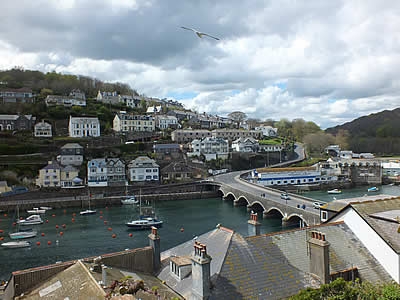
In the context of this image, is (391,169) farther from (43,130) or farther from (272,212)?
(43,130)

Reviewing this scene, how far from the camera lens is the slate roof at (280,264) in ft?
33.6

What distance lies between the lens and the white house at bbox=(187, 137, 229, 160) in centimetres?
8400

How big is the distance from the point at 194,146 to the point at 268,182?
23.4 metres

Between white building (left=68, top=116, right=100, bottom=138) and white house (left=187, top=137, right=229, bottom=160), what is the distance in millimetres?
25142

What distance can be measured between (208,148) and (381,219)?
71149 millimetres

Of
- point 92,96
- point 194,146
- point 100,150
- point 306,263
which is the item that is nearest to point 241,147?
point 194,146

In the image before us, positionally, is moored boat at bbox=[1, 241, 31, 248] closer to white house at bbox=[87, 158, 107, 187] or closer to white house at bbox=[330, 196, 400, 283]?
white house at bbox=[330, 196, 400, 283]

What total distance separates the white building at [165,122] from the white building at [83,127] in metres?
23.0

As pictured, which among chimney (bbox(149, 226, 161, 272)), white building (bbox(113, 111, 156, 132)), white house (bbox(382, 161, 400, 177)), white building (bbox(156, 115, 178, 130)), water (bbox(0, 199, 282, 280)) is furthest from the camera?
white building (bbox(156, 115, 178, 130))

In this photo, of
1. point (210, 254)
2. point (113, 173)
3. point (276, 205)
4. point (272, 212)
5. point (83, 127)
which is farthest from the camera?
point (83, 127)

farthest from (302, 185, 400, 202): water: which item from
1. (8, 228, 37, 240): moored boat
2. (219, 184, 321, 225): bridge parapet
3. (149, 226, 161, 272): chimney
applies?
(149, 226, 161, 272): chimney

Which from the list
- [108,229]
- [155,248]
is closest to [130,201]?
[108,229]

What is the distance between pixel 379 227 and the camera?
46.6ft

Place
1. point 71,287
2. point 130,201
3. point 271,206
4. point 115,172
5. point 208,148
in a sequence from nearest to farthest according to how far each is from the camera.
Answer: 1. point 71,287
2. point 271,206
3. point 130,201
4. point 115,172
5. point 208,148
